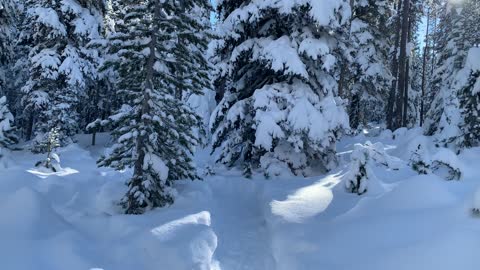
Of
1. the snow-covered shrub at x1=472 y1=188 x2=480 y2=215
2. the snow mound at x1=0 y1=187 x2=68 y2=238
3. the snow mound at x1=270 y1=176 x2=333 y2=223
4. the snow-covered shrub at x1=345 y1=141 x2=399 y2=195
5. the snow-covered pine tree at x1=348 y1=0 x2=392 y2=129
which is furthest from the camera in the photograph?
the snow-covered pine tree at x1=348 y1=0 x2=392 y2=129

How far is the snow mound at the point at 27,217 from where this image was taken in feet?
19.4

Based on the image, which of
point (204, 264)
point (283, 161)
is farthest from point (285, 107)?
point (204, 264)

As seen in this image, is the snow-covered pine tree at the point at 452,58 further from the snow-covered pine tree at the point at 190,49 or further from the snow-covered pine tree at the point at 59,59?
the snow-covered pine tree at the point at 59,59

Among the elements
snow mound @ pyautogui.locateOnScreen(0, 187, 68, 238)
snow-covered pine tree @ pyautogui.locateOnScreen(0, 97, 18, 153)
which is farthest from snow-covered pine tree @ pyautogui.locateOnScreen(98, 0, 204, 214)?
snow-covered pine tree @ pyautogui.locateOnScreen(0, 97, 18, 153)

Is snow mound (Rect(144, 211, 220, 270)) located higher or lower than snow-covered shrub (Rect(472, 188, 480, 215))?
lower

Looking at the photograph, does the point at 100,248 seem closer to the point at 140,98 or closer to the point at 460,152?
the point at 140,98

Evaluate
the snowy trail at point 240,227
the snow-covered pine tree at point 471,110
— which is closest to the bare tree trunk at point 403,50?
the snow-covered pine tree at point 471,110

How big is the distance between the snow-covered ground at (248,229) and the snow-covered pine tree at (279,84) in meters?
2.08

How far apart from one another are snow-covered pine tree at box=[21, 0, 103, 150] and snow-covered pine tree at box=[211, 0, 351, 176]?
1072 centimetres

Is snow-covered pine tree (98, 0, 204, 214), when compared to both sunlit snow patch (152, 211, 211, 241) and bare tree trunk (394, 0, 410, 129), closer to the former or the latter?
sunlit snow patch (152, 211, 211, 241)

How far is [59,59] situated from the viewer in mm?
21344

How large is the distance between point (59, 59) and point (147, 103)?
15588 mm

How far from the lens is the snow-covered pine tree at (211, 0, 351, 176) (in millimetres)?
11250

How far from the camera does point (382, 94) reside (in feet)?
87.9
